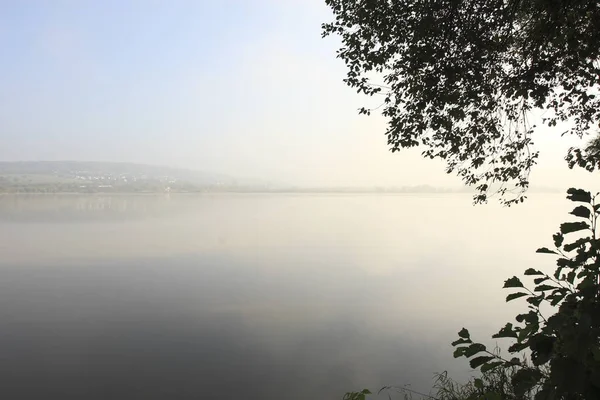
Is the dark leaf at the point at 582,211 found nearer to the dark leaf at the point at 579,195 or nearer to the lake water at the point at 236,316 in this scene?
the dark leaf at the point at 579,195

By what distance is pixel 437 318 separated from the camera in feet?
47.2

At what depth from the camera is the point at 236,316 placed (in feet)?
46.3

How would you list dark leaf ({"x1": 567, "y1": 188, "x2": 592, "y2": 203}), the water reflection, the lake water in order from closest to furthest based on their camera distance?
dark leaf ({"x1": 567, "y1": 188, "x2": 592, "y2": 203}) < the lake water < the water reflection

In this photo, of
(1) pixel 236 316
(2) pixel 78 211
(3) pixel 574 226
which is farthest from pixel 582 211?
(2) pixel 78 211

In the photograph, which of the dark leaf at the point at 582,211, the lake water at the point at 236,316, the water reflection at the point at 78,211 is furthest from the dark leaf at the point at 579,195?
the water reflection at the point at 78,211

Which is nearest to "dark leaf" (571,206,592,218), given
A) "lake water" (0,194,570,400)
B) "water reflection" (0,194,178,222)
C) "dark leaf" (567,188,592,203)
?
"dark leaf" (567,188,592,203)

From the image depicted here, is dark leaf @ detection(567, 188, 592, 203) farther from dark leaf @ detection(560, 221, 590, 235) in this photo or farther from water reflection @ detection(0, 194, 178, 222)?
water reflection @ detection(0, 194, 178, 222)

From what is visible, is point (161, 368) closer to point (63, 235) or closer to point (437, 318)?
point (437, 318)

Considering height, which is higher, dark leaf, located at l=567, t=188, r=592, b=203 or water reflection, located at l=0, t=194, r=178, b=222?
dark leaf, located at l=567, t=188, r=592, b=203

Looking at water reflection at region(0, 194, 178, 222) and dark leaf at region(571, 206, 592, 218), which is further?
water reflection at region(0, 194, 178, 222)

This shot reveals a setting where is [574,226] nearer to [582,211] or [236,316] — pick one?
[582,211]

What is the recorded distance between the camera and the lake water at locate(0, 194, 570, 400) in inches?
378

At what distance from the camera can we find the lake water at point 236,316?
9.59 m

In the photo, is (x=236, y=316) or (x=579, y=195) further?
(x=236, y=316)
